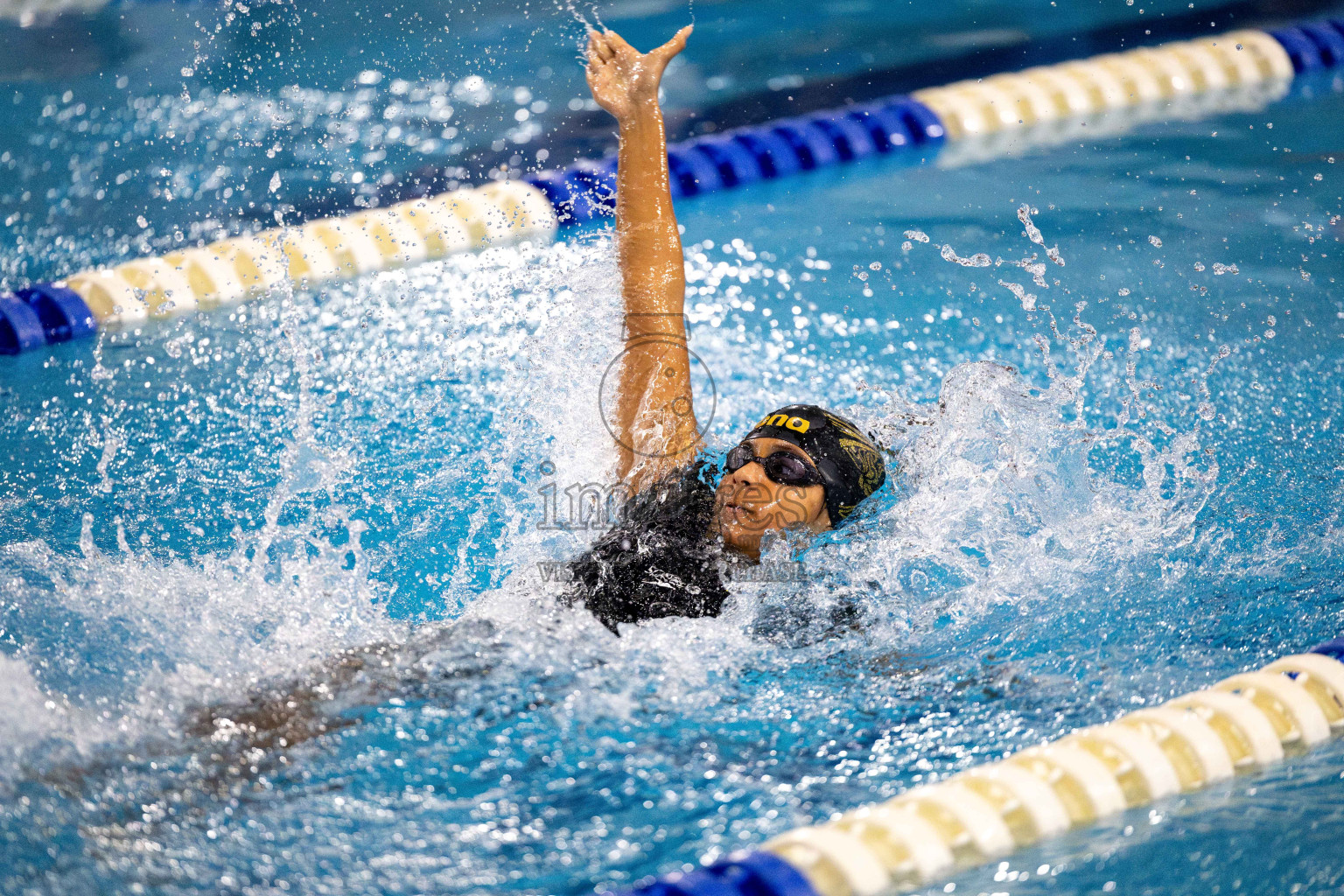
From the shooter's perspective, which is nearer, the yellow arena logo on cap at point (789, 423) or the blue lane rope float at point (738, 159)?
the yellow arena logo on cap at point (789, 423)

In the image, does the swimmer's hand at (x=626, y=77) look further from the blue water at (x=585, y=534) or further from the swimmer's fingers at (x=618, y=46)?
the blue water at (x=585, y=534)

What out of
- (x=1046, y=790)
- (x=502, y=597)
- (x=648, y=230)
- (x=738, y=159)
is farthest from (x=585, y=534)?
(x=738, y=159)

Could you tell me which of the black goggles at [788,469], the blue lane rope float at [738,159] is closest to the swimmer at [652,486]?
the black goggles at [788,469]

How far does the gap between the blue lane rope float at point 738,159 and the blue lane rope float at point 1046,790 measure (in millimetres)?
2375

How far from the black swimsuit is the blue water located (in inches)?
2.5

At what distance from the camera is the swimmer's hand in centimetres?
258

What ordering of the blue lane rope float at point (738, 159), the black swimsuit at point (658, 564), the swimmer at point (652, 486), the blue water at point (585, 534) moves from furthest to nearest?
the blue lane rope float at point (738, 159), the black swimsuit at point (658, 564), the swimmer at point (652, 486), the blue water at point (585, 534)

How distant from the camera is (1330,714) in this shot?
2.29 meters

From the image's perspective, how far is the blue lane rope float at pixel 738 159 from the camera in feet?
13.4

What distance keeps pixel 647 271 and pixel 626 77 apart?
1.36ft

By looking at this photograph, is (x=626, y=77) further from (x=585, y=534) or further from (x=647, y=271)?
(x=585, y=534)

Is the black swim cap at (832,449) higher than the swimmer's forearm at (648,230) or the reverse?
the reverse

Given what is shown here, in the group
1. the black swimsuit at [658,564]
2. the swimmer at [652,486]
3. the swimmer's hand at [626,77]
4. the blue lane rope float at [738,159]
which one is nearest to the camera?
the swimmer at [652,486]

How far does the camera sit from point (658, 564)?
8.16 ft
